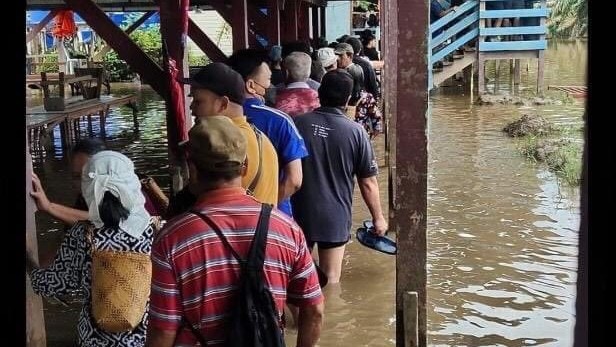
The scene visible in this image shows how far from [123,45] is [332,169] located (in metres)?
2.05

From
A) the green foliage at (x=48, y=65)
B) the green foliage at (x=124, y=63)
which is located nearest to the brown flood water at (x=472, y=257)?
the green foliage at (x=48, y=65)

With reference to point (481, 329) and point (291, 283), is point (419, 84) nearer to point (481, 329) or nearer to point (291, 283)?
point (291, 283)

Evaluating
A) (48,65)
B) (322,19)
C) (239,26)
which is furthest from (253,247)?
(48,65)

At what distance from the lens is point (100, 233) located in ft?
9.68

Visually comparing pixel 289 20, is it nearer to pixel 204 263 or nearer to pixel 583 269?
pixel 204 263

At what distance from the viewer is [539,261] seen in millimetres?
6387

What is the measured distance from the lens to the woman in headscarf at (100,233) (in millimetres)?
2918

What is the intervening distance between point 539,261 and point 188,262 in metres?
4.81

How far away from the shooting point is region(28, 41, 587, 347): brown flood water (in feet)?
16.6

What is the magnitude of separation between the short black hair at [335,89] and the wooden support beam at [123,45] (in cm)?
121

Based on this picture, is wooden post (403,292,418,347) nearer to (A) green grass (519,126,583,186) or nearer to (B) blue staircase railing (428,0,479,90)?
(A) green grass (519,126,583,186)

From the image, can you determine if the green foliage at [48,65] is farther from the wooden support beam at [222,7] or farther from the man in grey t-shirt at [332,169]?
the man in grey t-shirt at [332,169]

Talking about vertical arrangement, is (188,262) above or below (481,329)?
above

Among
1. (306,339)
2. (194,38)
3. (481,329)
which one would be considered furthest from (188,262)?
(194,38)
